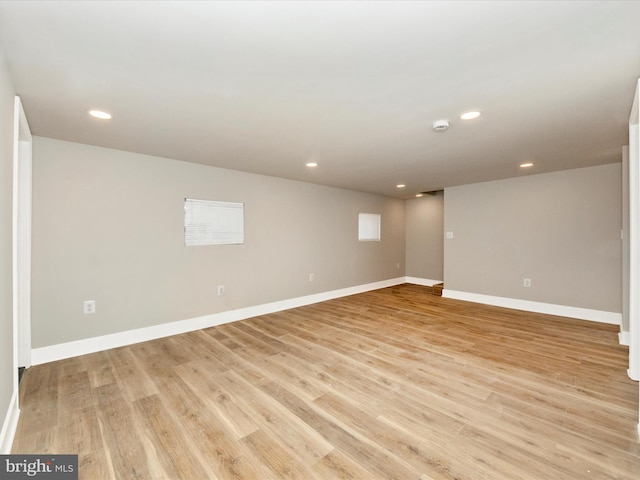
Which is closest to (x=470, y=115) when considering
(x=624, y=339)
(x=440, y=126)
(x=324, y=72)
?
(x=440, y=126)

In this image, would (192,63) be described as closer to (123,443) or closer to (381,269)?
(123,443)

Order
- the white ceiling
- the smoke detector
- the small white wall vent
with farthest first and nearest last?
the small white wall vent, the smoke detector, the white ceiling

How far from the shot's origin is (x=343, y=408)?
2.06 metres

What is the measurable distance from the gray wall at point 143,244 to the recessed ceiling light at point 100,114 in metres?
1.01

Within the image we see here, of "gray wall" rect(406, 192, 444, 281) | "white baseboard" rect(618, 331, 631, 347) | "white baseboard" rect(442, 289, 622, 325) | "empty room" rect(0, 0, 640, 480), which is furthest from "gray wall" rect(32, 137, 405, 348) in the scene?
"white baseboard" rect(618, 331, 631, 347)

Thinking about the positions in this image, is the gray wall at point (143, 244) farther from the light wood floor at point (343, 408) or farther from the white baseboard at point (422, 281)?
the white baseboard at point (422, 281)

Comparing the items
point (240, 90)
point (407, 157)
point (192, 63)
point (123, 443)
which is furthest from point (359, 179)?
point (123, 443)

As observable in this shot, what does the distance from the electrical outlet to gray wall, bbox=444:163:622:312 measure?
5.85m

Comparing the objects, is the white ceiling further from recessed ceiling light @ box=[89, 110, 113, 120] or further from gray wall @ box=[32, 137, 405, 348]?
gray wall @ box=[32, 137, 405, 348]

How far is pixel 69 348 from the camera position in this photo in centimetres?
293

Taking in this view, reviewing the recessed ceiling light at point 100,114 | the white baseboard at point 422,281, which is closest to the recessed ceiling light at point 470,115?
the recessed ceiling light at point 100,114

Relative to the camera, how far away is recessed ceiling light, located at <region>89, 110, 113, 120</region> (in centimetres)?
225

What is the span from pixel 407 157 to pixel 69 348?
441cm

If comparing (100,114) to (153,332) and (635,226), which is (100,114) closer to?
(153,332)
